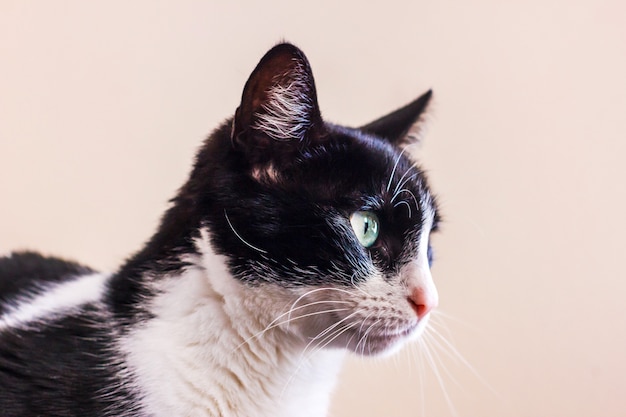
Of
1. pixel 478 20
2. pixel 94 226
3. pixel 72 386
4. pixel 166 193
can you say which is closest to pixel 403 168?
pixel 72 386

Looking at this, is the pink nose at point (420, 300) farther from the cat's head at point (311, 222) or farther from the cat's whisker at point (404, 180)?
the cat's whisker at point (404, 180)

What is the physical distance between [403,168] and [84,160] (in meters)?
0.81

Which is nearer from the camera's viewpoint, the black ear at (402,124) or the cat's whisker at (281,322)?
the cat's whisker at (281,322)

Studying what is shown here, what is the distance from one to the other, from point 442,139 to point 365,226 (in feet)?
1.99

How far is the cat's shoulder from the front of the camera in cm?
86

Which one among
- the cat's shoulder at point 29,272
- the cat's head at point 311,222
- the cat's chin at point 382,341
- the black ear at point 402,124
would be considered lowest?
the cat's shoulder at point 29,272

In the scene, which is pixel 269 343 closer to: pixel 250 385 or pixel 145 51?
pixel 250 385

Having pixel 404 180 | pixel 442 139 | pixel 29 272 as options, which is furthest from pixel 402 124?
pixel 29 272

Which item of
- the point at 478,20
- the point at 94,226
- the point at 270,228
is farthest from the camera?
the point at 94,226

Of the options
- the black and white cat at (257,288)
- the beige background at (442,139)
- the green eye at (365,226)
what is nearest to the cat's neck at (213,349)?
the black and white cat at (257,288)

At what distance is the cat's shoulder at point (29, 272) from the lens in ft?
2.83

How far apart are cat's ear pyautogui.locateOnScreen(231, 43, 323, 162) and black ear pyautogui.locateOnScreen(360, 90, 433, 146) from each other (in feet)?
0.61

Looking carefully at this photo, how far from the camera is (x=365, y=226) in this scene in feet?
1.97

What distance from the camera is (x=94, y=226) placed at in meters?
1.22
